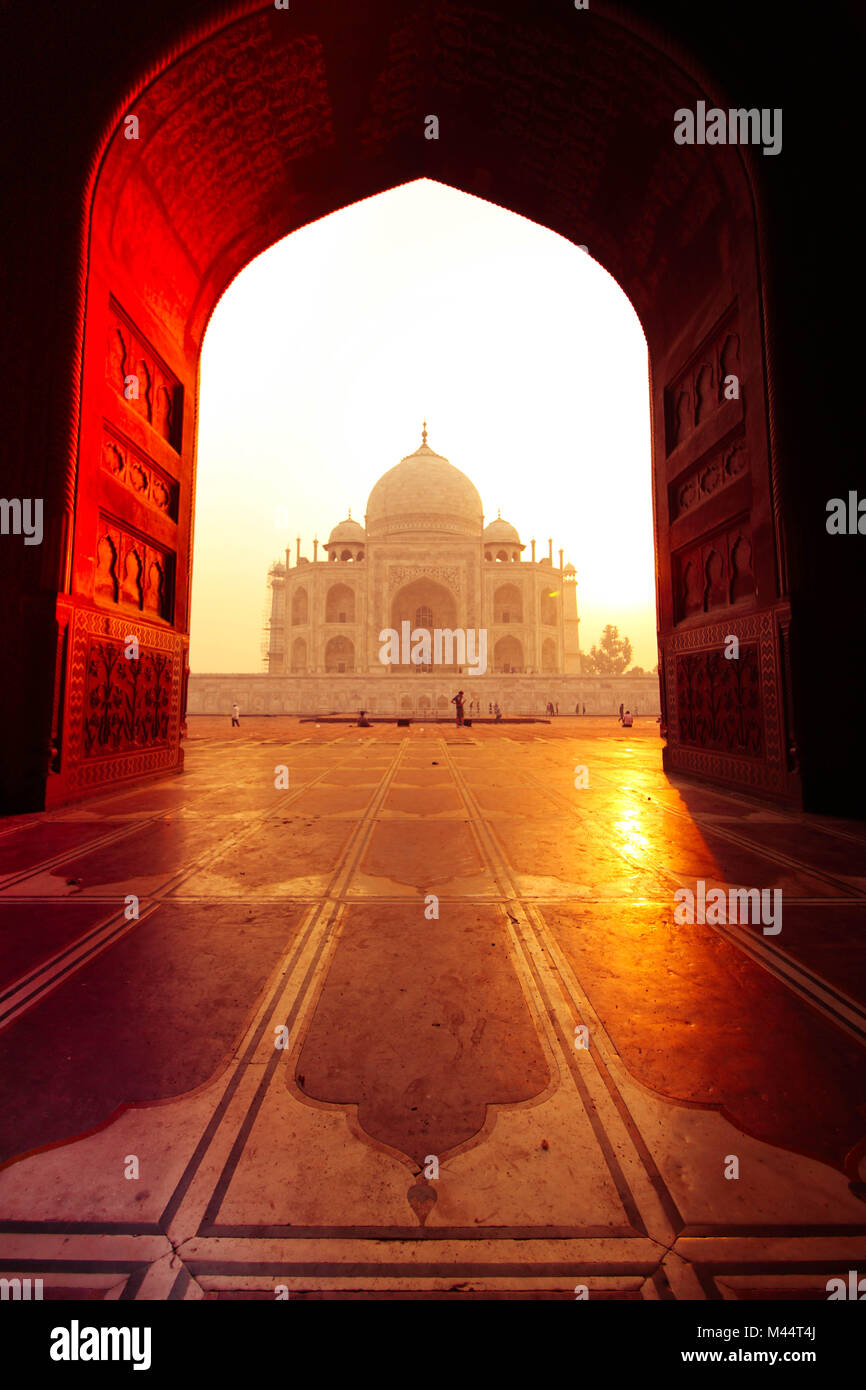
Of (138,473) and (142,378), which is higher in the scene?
(142,378)

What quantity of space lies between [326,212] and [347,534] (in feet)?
105

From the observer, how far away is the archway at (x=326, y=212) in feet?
11.9

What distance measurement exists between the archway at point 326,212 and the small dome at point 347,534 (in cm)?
3162

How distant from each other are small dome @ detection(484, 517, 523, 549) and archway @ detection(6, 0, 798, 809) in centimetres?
3300

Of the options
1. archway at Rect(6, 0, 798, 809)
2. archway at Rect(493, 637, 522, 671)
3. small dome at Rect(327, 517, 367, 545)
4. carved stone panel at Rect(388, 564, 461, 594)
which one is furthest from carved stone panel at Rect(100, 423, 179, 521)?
small dome at Rect(327, 517, 367, 545)

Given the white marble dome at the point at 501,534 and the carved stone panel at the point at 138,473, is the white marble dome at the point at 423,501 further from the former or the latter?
the carved stone panel at the point at 138,473

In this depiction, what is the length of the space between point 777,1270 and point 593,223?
701 cm

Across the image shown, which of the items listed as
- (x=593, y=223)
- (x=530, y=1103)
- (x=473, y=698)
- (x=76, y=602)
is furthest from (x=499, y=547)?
(x=530, y=1103)

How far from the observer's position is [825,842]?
2.52 meters

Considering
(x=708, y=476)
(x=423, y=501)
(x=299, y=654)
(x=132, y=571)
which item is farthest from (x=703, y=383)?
(x=299, y=654)

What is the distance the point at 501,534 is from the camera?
38188 mm

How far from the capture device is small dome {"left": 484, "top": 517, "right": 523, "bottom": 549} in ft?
125

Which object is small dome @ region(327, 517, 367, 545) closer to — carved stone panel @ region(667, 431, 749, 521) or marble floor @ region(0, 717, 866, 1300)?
carved stone panel @ region(667, 431, 749, 521)

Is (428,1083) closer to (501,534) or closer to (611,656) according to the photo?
(501,534)
